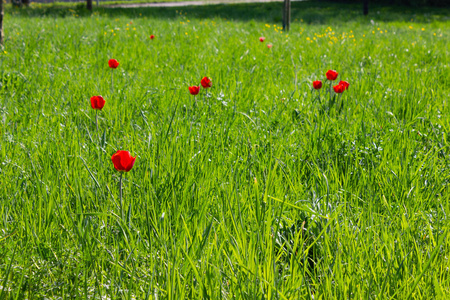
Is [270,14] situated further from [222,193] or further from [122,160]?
[122,160]

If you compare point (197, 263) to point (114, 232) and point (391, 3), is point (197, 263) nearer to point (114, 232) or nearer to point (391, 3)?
point (114, 232)

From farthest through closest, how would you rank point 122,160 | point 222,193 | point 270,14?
1. point 270,14
2. point 222,193
3. point 122,160

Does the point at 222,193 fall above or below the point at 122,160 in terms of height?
below

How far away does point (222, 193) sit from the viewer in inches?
66.7

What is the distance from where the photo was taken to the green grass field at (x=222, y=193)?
126 centimetres

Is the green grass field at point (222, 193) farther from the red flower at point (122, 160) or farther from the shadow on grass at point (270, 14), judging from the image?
the shadow on grass at point (270, 14)

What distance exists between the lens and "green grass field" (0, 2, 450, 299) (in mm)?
1256

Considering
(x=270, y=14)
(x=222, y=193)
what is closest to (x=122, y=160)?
(x=222, y=193)

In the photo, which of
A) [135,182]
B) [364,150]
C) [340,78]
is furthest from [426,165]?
[340,78]

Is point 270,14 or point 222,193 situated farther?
point 270,14

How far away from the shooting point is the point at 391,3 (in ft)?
83.0

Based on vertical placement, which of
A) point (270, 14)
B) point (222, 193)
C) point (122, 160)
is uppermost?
point (270, 14)

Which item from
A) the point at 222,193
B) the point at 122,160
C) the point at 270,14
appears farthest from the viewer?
the point at 270,14

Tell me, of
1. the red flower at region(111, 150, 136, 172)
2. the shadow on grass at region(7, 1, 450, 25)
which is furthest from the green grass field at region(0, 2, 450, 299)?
the shadow on grass at region(7, 1, 450, 25)
